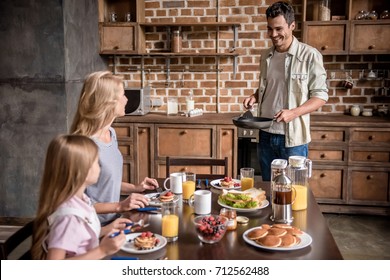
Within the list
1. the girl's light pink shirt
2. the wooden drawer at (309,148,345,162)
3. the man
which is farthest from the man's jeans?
the girl's light pink shirt

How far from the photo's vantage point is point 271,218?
1.81 m

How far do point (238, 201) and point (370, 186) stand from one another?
8.03ft

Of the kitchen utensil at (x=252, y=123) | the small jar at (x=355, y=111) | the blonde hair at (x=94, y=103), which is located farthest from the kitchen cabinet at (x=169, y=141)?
the blonde hair at (x=94, y=103)

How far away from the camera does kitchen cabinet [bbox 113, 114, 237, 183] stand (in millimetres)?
4129

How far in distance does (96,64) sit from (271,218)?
10.0 ft

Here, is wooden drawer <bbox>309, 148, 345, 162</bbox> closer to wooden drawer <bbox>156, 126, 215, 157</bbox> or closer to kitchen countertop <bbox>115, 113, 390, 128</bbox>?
kitchen countertop <bbox>115, 113, 390, 128</bbox>

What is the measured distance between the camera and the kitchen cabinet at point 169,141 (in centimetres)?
413

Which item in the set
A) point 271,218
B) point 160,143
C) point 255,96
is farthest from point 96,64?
point 271,218

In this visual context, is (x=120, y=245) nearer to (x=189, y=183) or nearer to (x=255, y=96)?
(x=189, y=183)

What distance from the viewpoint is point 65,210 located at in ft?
4.67

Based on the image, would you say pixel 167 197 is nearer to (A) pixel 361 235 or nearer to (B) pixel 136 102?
(A) pixel 361 235

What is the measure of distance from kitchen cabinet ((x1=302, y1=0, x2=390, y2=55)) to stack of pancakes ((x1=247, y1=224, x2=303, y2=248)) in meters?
2.87

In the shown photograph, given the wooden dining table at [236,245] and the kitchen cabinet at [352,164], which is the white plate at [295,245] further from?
the kitchen cabinet at [352,164]
